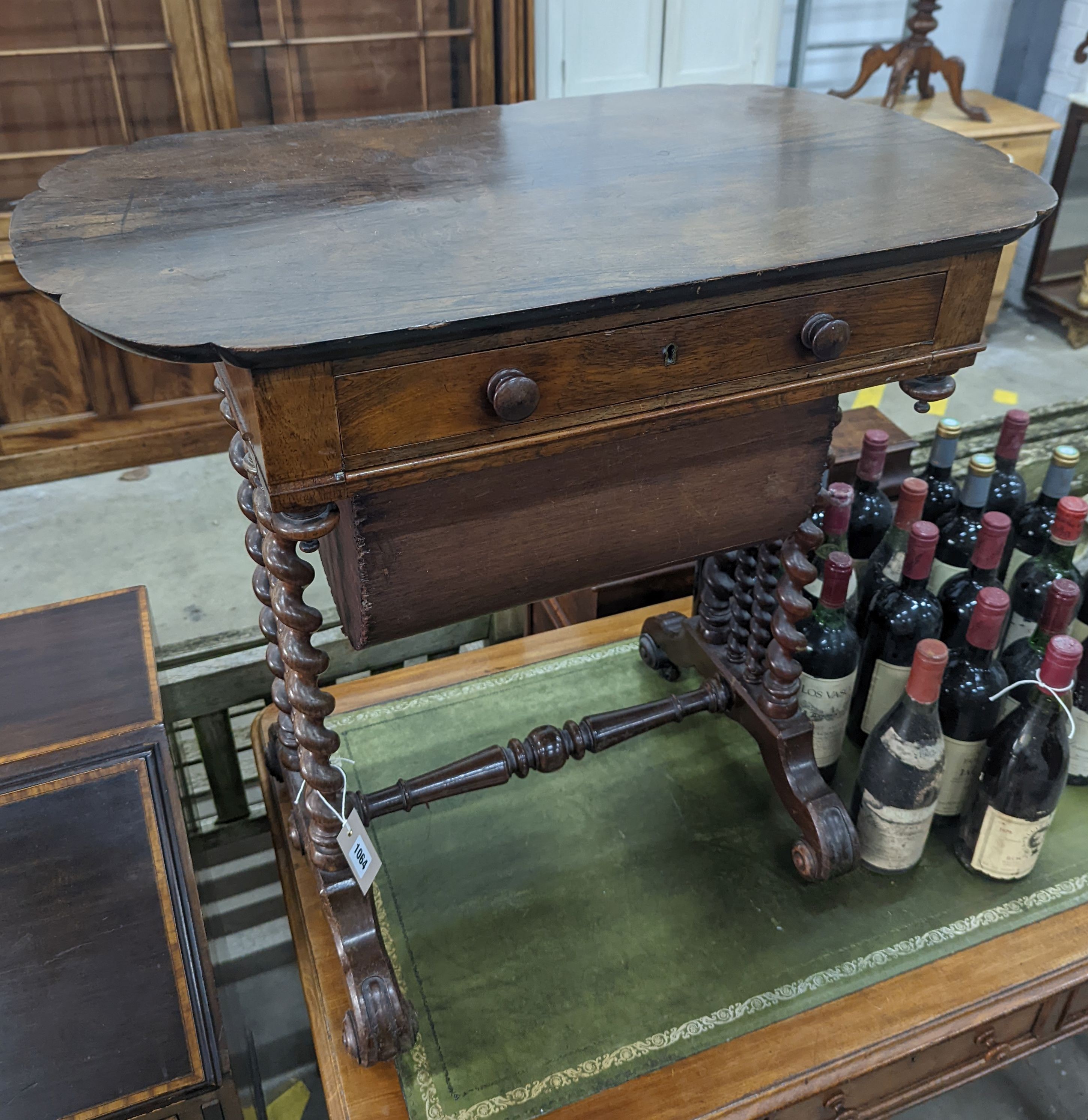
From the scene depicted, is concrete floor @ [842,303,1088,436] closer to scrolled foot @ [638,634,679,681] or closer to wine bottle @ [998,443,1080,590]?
wine bottle @ [998,443,1080,590]

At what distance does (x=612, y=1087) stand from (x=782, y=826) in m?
0.43

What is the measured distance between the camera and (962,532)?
1.30 metres

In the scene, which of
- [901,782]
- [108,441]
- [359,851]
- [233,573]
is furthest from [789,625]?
[108,441]

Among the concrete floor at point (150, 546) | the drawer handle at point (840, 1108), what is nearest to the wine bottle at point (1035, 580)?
the drawer handle at point (840, 1108)

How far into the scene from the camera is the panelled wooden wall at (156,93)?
7.61 ft

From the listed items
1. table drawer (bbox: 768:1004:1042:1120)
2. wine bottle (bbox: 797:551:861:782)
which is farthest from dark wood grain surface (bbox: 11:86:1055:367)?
table drawer (bbox: 768:1004:1042:1120)

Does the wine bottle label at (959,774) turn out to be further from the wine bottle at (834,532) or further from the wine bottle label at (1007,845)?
the wine bottle at (834,532)

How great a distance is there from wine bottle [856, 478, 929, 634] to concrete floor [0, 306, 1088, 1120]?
0.79 metres

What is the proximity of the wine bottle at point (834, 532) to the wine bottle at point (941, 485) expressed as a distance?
5.1 inches

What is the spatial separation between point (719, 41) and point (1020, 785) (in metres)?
2.38

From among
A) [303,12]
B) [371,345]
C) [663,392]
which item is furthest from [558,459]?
[303,12]

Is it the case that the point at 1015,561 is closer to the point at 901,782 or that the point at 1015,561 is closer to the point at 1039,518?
the point at 1039,518

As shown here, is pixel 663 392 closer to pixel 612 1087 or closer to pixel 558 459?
pixel 558 459

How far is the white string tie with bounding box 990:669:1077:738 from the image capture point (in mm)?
1011
